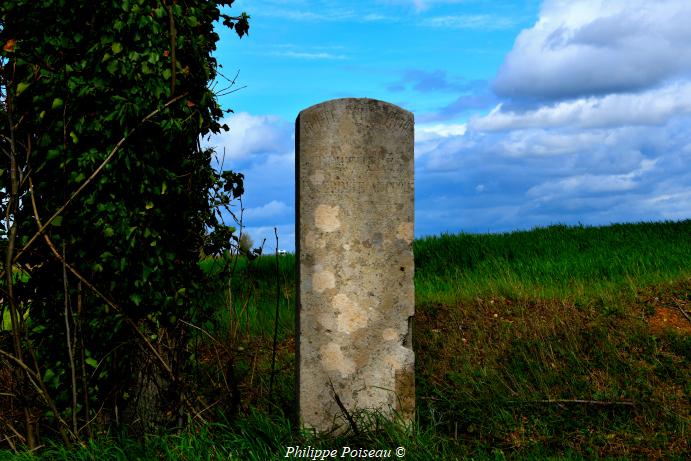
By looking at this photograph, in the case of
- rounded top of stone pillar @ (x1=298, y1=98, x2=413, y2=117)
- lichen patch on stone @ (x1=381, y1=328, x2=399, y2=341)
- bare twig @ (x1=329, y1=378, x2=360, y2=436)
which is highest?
rounded top of stone pillar @ (x1=298, y1=98, x2=413, y2=117)

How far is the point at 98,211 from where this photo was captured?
15.8 feet

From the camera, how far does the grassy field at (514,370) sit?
4801mm

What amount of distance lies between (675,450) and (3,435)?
5.07 metres

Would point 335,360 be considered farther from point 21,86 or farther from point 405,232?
point 21,86

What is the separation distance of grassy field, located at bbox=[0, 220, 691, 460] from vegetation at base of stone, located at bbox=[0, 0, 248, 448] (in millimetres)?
314

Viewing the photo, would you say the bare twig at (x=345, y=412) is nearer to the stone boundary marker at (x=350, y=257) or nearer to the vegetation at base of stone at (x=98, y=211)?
the stone boundary marker at (x=350, y=257)

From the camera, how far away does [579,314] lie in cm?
752

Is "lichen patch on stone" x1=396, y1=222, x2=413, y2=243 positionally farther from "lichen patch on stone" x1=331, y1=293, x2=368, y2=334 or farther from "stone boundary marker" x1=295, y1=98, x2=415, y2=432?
"lichen patch on stone" x1=331, y1=293, x2=368, y2=334

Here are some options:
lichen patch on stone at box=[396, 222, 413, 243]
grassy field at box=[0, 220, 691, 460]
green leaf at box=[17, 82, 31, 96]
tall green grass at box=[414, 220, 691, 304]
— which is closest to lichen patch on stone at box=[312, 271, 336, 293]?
grassy field at box=[0, 220, 691, 460]

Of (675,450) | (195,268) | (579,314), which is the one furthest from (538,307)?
(195,268)

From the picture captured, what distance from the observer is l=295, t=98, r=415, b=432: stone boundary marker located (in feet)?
16.0

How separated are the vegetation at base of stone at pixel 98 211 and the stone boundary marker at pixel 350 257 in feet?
2.84

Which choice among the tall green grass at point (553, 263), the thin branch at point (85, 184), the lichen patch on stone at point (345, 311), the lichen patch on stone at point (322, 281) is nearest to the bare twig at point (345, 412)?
the lichen patch on stone at point (345, 311)

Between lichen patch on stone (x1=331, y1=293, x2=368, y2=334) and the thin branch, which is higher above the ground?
the thin branch
